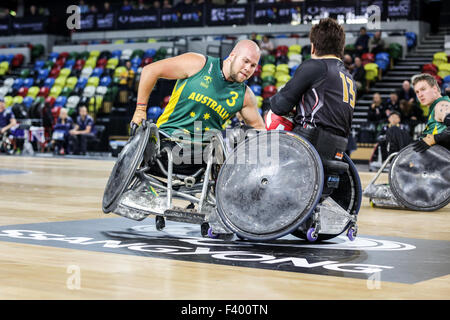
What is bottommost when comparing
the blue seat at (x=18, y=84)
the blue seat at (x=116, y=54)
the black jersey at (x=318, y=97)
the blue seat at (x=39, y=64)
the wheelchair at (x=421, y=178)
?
the wheelchair at (x=421, y=178)

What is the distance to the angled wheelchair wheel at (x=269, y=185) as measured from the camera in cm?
459

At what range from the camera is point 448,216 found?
7832 millimetres

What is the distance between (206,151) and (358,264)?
5.83 feet

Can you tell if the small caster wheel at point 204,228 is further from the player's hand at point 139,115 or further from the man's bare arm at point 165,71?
the man's bare arm at point 165,71

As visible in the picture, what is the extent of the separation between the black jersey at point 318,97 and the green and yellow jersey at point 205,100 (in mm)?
804

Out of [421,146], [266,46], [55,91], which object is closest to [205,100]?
[421,146]

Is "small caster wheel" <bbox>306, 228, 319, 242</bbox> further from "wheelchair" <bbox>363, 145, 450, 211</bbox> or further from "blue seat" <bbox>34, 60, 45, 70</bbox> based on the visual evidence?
"blue seat" <bbox>34, 60, 45, 70</bbox>

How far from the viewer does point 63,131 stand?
22078 millimetres

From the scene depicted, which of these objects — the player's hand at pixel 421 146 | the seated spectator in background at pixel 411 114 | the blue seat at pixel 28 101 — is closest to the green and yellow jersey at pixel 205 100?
the player's hand at pixel 421 146

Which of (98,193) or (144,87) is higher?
(144,87)

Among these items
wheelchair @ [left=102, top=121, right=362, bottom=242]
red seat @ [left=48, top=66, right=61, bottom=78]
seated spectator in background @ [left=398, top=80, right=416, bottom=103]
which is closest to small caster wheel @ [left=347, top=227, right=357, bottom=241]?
wheelchair @ [left=102, top=121, right=362, bottom=242]

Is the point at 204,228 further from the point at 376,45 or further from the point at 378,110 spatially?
the point at 376,45
